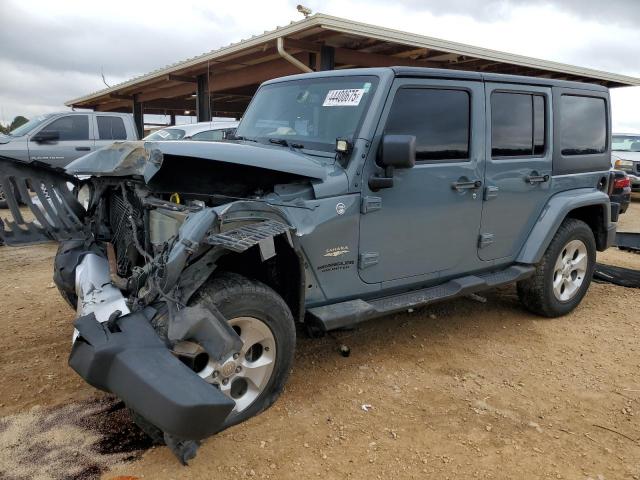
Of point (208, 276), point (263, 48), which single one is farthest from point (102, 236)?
point (263, 48)

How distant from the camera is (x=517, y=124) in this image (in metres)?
4.16

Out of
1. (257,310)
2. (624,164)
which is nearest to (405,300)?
(257,310)

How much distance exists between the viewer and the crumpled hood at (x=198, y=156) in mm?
2882

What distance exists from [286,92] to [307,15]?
5.22 m

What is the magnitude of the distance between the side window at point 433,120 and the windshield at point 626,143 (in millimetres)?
13566

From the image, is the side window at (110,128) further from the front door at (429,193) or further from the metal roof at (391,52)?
the front door at (429,193)

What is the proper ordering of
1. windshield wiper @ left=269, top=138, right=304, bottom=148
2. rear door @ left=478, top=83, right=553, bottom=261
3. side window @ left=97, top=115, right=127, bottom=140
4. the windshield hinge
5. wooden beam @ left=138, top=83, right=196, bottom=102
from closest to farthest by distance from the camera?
1. the windshield hinge
2. windshield wiper @ left=269, top=138, right=304, bottom=148
3. rear door @ left=478, top=83, right=553, bottom=261
4. side window @ left=97, top=115, right=127, bottom=140
5. wooden beam @ left=138, top=83, right=196, bottom=102

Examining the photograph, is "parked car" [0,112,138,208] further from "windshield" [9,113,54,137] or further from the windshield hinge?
the windshield hinge

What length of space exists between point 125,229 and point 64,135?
24.0ft

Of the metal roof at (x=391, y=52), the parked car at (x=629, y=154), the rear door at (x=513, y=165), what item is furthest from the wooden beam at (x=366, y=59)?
the rear door at (x=513, y=165)

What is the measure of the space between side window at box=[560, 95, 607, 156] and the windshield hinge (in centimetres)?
222

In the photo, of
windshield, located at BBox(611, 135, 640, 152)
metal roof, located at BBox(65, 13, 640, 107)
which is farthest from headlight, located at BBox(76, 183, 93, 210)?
windshield, located at BBox(611, 135, 640, 152)

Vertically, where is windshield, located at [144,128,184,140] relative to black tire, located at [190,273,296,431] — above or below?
above

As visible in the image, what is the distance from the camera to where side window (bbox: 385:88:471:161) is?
3441 mm
